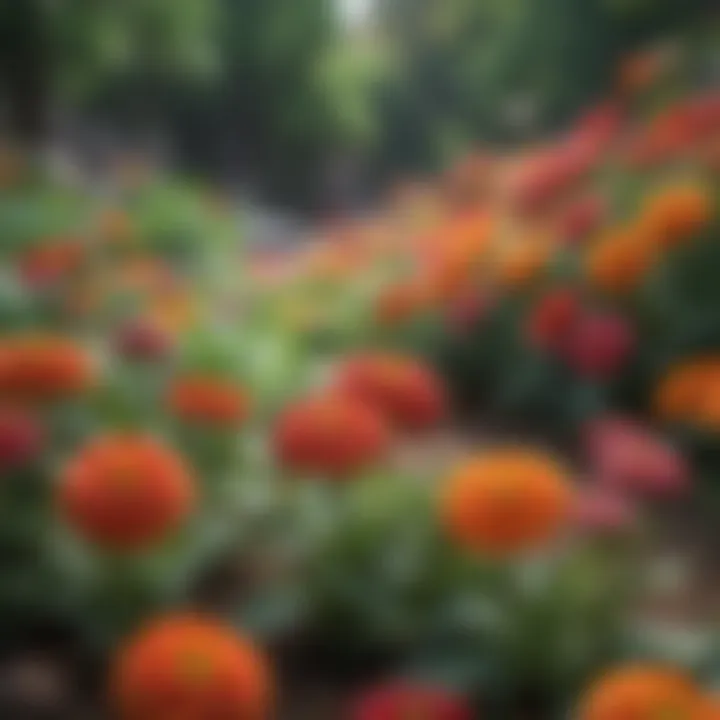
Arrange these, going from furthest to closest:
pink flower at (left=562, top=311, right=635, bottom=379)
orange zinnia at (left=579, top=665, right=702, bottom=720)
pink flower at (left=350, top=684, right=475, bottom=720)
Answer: pink flower at (left=562, top=311, right=635, bottom=379) → pink flower at (left=350, top=684, right=475, bottom=720) → orange zinnia at (left=579, top=665, right=702, bottom=720)

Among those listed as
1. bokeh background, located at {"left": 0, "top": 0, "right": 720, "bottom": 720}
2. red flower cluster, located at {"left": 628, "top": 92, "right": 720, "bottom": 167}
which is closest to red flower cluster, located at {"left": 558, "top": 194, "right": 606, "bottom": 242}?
bokeh background, located at {"left": 0, "top": 0, "right": 720, "bottom": 720}

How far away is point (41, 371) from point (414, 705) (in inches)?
13.1

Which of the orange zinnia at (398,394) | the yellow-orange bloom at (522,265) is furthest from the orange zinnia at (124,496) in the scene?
the yellow-orange bloom at (522,265)

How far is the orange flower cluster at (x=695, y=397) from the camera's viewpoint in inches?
35.4

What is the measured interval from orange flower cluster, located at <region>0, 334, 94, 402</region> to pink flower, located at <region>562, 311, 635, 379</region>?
0.43 meters

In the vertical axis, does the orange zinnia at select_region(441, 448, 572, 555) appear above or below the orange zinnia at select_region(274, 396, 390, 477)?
below

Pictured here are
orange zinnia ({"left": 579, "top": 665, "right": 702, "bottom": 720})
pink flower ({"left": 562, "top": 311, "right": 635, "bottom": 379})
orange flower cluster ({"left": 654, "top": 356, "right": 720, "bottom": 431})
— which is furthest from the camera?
pink flower ({"left": 562, "top": 311, "right": 635, "bottom": 379})

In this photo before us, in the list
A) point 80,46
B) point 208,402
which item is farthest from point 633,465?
point 80,46

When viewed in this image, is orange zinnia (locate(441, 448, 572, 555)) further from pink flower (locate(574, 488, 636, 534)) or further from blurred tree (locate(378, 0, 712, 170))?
blurred tree (locate(378, 0, 712, 170))

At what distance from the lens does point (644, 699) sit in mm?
569

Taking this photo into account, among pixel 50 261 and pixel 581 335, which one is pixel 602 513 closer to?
pixel 581 335

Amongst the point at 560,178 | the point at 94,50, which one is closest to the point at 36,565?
the point at 560,178

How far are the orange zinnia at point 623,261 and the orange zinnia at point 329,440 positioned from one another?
0.42 m

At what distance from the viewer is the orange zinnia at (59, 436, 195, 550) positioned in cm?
69
